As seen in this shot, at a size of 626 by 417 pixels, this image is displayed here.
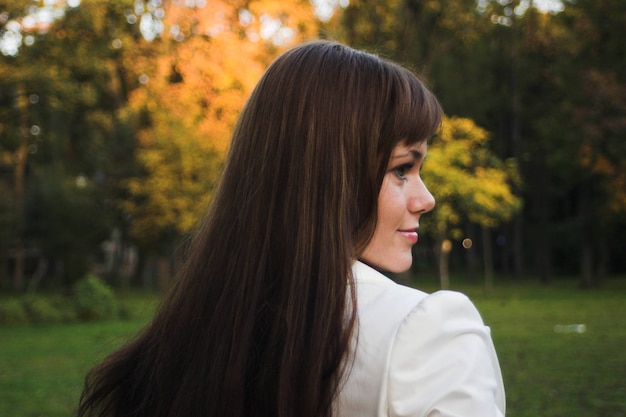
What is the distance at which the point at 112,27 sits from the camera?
24.0m

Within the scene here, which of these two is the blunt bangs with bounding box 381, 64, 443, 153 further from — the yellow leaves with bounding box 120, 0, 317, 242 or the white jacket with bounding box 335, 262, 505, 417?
the yellow leaves with bounding box 120, 0, 317, 242

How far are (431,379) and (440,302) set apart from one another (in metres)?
0.13

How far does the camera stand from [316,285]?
4.56 ft

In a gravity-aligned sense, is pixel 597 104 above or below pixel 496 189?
above

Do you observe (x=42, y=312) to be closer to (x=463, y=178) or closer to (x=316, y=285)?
(x=463, y=178)

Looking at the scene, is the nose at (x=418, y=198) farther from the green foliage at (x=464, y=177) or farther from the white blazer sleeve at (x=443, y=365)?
the green foliage at (x=464, y=177)

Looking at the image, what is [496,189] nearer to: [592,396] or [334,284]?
[592,396]

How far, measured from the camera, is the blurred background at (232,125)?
1791 cm

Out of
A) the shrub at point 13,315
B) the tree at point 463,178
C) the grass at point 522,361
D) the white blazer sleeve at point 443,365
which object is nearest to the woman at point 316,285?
the white blazer sleeve at point 443,365

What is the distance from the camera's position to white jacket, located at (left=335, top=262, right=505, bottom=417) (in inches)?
49.6

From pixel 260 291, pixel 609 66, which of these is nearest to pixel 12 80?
pixel 609 66

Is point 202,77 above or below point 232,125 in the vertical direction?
above

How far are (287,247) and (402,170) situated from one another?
26 cm

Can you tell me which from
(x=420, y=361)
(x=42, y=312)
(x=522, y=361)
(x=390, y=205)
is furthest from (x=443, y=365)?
(x=42, y=312)
